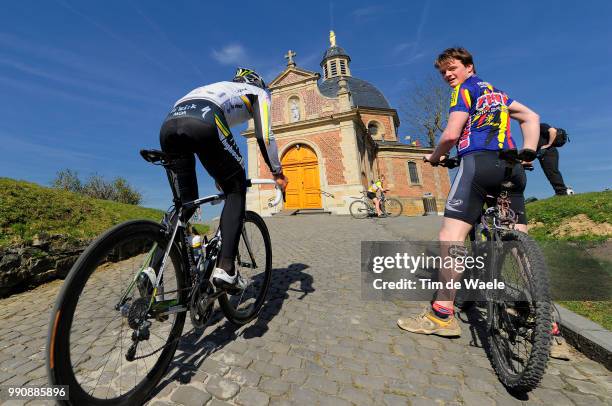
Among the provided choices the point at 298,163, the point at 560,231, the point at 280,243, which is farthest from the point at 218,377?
the point at 298,163

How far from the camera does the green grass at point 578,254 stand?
255 cm

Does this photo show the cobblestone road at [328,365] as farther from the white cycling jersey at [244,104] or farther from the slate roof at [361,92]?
the slate roof at [361,92]

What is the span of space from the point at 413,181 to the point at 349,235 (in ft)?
72.4

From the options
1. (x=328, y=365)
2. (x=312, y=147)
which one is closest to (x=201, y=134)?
(x=328, y=365)

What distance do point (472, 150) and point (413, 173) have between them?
27.8 metres

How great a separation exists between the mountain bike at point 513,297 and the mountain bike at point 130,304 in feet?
6.66

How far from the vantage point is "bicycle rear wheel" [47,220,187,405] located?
1.28 meters

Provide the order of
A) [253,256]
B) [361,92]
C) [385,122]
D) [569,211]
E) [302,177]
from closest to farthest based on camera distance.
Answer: [253,256], [569,211], [302,177], [385,122], [361,92]

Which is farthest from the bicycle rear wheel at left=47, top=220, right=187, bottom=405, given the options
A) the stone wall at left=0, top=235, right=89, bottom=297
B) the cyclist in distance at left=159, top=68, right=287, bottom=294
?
the stone wall at left=0, top=235, right=89, bottom=297

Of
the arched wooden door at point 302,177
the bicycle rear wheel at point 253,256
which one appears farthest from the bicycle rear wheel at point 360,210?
the bicycle rear wheel at point 253,256

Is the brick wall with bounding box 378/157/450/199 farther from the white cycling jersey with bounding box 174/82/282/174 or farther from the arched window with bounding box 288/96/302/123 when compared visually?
the white cycling jersey with bounding box 174/82/282/174

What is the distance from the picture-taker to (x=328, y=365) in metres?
1.97

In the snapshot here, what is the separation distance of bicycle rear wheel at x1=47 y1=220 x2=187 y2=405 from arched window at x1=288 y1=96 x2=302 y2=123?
2045 cm

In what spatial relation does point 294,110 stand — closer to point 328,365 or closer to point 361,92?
point 361,92
